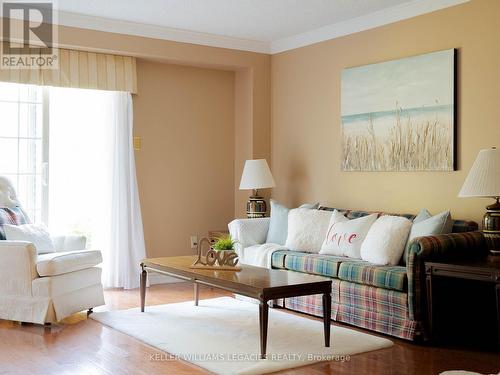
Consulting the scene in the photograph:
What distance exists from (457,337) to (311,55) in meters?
3.20

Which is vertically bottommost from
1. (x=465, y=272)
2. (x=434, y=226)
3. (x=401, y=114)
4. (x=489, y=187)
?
(x=465, y=272)

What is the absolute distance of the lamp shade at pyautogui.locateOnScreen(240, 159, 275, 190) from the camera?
6.29 meters

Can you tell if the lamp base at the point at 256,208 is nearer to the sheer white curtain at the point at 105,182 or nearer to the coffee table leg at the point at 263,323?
the sheer white curtain at the point at 105,182

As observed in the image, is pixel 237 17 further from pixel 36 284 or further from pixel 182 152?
pixel 36 284

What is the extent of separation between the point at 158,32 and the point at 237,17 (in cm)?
86

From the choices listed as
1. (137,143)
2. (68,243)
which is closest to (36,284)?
(68,243)

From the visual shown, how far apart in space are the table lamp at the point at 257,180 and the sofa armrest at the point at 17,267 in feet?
7.65

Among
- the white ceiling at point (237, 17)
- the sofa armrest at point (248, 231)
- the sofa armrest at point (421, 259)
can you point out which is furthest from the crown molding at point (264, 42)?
the sofa armrest at point (421, 259)

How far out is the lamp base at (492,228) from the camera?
14.2 ft

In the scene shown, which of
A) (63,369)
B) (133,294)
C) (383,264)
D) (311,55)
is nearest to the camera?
(63,369)

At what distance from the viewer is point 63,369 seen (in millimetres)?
3609

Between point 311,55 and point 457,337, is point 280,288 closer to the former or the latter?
point 457,337

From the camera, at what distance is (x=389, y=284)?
4.36 metres

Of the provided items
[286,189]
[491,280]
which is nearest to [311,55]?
[286,189]
